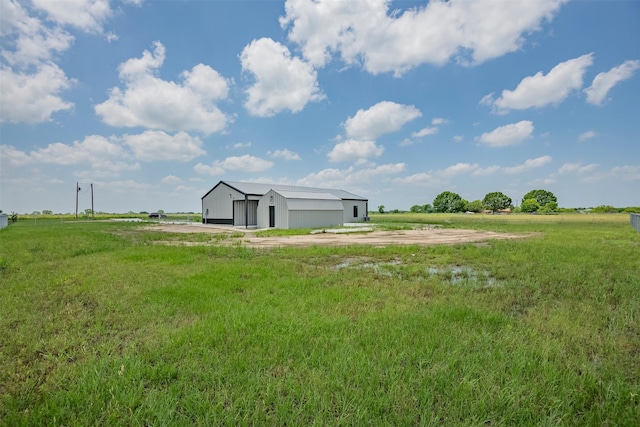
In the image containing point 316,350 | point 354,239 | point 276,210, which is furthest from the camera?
point 276,210

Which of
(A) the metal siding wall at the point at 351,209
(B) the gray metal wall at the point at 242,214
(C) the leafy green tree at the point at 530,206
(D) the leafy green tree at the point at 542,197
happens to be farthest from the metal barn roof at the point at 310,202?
(D) the leafy green tree at the point at 542,197

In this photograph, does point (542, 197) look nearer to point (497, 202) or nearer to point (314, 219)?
point (497, 202)

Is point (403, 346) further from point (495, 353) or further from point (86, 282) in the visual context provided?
point (86, 282)

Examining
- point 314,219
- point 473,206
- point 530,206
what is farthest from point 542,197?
point 314,219

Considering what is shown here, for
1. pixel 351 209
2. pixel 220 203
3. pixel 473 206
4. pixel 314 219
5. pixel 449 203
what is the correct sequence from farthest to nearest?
pixel 473 206, pixel 449 203, pixel 351 209, pixel 220 203, pixel 314 219

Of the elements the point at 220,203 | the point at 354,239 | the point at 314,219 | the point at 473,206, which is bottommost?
the point at 354,239

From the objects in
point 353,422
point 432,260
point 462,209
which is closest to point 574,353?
point 353,422

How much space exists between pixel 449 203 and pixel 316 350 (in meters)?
94.4

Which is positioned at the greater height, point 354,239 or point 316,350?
point 354,239

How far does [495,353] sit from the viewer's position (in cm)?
338

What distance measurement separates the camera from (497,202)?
92.8m

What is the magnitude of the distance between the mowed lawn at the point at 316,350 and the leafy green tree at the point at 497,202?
97022 millimetres

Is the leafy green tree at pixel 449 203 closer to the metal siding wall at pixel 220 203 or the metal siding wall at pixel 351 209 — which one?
the metal siding wall at pixel 351 209

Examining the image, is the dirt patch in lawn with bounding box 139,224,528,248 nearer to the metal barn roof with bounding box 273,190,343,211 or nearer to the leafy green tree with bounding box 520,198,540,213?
the metal barn roof with bounding box 273,190,343,211
